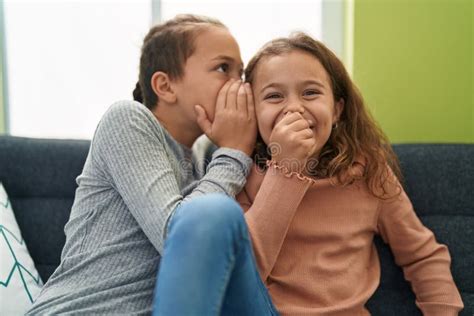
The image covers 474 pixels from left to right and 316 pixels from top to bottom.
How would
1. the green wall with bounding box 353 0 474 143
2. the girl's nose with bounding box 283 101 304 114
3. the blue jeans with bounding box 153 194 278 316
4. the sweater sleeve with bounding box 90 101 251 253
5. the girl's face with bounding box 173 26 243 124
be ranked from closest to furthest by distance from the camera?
the blue jeans with bounding box 153 194 278 316, the sweater sleeve with bounding box 90 101 251 253, the girl's nose with bounding box 283 101 304 114, the girl's face with bounding box 173 26 243 124, the green wall with bounding box 353 0 474 143

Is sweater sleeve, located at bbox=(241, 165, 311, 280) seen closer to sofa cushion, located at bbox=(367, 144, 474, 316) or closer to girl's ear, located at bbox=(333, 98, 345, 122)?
girl's ear, located at bbox=(333, 98, 345, 122)

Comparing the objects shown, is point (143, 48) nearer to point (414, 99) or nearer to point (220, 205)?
point (220, 205)

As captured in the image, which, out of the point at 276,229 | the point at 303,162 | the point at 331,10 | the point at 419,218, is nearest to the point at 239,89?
the point at 303,162

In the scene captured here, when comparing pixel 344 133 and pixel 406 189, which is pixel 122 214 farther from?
pixel 406 189

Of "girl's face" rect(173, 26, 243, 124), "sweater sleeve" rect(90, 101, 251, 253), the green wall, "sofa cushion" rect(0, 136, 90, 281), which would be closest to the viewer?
"sweater sleeve" rect(90, 101, 251, 253)

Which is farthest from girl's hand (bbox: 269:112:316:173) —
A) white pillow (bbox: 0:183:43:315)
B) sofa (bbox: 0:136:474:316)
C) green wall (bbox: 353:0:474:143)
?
white pillow (bbox: 0:183:43:315)

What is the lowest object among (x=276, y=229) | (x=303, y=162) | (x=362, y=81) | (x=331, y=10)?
(x=276, y=229)

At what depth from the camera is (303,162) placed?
98 centimetres

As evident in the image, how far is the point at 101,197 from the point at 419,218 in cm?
86

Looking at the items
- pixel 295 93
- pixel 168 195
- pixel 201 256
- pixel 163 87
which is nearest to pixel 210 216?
pixel 201 256

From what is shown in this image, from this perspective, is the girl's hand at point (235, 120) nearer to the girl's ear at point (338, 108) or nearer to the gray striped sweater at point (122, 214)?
the gray striped sweater at point (122, 214)

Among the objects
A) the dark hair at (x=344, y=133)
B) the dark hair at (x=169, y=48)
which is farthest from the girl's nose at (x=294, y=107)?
the dark hair at (x=169, y=48)

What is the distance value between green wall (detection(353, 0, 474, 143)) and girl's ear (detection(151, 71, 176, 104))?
0.67 metres

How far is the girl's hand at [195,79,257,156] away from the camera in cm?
107
